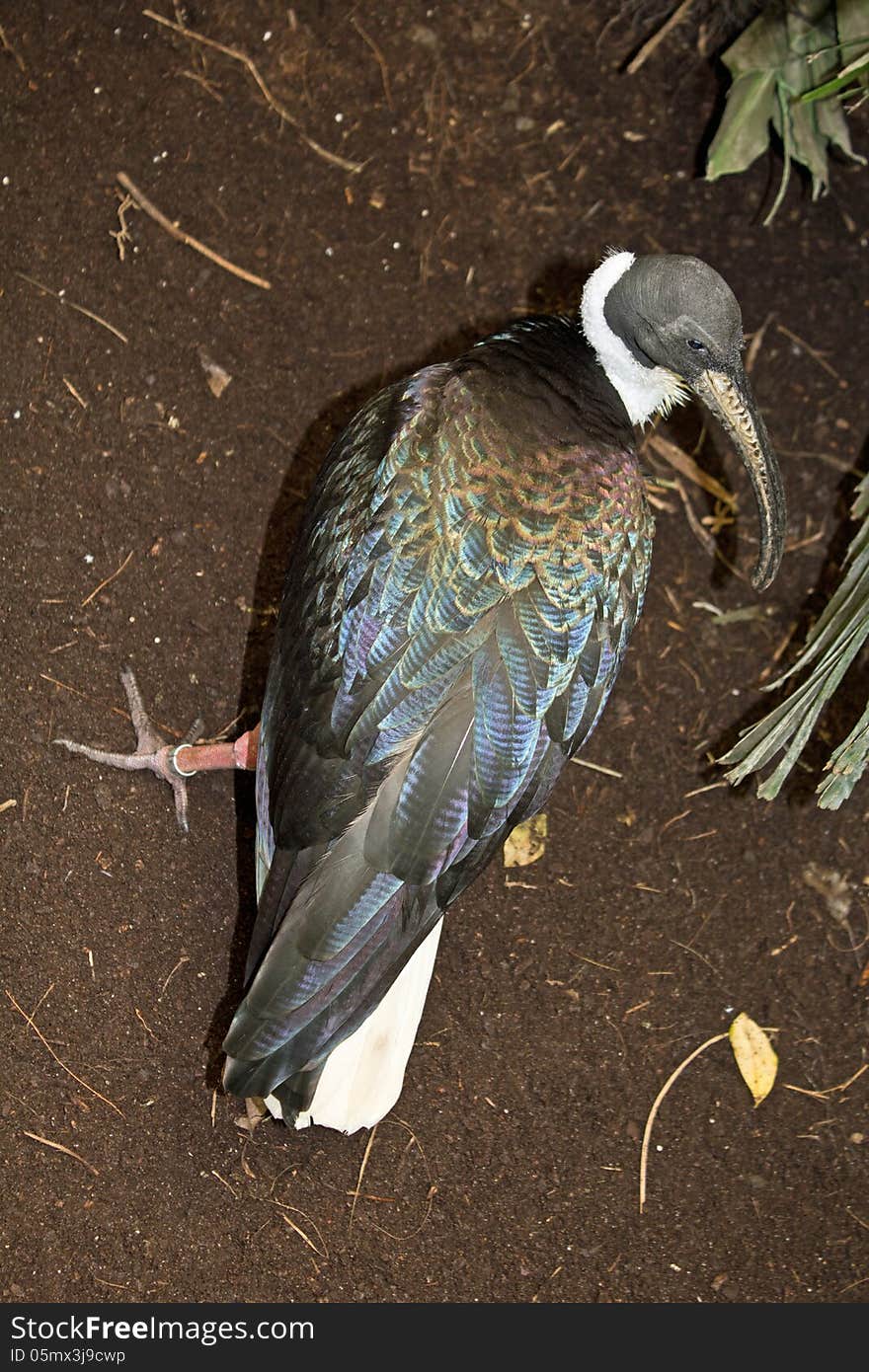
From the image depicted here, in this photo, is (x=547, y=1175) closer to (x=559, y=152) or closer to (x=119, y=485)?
(x=119, y=485)

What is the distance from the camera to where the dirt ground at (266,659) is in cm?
252

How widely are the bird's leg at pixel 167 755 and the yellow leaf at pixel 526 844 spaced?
609mm

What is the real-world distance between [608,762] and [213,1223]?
4.23ft

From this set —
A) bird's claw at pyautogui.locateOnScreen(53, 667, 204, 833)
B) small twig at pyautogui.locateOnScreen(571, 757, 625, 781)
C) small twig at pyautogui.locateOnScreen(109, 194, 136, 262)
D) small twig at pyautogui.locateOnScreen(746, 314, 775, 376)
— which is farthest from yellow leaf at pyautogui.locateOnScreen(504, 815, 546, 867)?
small twig at pyautogui.locateOnScreen(109, 194, 136, 262)

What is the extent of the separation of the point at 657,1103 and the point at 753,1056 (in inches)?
9.6

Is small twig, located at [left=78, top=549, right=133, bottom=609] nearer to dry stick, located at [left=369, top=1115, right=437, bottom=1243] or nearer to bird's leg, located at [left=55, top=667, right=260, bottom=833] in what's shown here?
bird's leg, located at [left=55, top=667, right=260, bottom=833]

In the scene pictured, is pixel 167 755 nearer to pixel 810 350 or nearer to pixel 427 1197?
pixel 427 1197

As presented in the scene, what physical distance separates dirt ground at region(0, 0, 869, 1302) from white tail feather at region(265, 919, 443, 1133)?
0.22 m

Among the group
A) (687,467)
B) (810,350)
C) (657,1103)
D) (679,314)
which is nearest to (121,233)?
(679,314)

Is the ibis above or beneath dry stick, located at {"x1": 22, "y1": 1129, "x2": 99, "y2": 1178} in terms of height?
above

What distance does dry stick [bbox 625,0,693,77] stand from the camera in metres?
3.24

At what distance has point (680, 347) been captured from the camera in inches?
91.5

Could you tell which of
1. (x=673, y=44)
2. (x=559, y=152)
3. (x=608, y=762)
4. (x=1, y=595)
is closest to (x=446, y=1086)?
(x=608, y=762)

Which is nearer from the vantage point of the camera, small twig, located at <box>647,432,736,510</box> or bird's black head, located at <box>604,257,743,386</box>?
bird's black head, located at <box>604,257,743,386</box>
